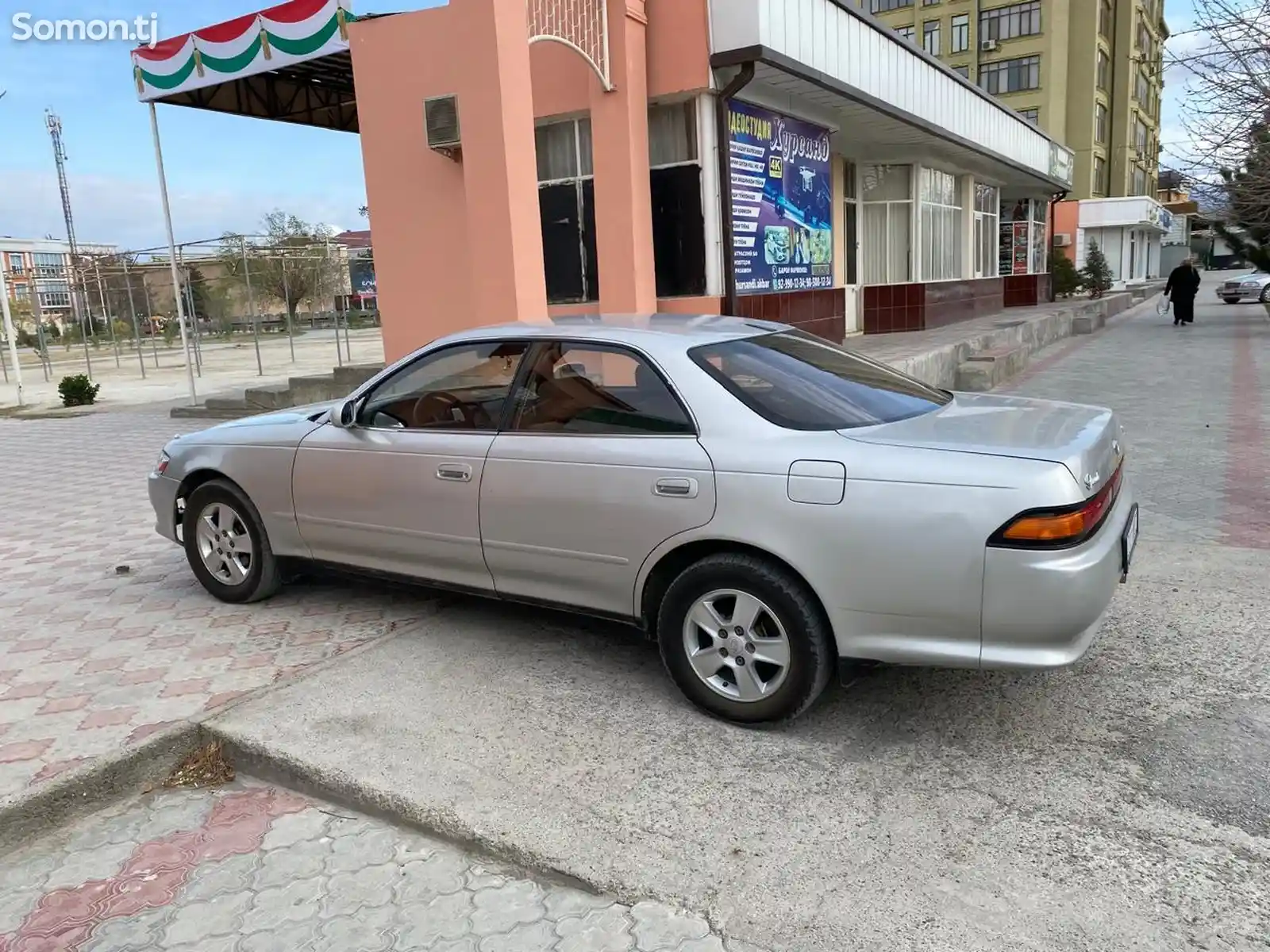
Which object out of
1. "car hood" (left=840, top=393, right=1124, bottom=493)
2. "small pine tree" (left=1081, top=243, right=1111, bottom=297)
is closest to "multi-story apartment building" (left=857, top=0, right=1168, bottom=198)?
"small pine tree" (left=1081, top=243, right=1111, bottom=297)

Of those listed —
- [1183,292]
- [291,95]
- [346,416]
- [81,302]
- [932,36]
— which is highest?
[932,36]

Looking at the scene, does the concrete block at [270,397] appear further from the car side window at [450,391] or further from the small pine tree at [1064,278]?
the small pine tree at [1064,278]

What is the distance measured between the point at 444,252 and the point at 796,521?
9.04 m

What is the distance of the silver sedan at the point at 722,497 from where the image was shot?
3.10m

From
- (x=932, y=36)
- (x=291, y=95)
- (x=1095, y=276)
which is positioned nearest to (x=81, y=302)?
(x=291, y=95)

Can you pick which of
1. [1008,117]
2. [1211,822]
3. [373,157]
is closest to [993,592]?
[1211,822]

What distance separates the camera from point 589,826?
9.90 ft

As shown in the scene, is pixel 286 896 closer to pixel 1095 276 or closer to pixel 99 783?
pixel 99 783

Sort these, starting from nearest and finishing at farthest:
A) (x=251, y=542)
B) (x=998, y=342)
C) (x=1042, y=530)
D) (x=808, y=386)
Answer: (x=1042, y=530), (x=808, y=386), (x=251, y=542), (x=998, y=342)

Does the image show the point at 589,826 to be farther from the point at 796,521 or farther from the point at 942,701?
the point at 942,701

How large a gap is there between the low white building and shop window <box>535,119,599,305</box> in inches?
1590

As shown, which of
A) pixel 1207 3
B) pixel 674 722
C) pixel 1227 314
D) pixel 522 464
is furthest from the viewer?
pixel 1227 314

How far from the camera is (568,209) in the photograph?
1152 cm

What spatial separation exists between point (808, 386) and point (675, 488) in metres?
0.76
